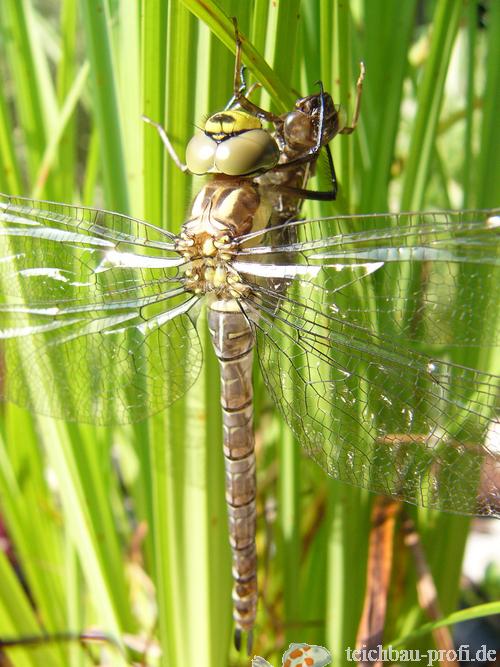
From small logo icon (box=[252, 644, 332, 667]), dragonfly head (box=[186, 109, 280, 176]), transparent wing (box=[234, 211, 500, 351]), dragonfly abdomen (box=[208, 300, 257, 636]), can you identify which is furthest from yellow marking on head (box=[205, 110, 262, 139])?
small logo icon (box=[252, 644, 332, 667])

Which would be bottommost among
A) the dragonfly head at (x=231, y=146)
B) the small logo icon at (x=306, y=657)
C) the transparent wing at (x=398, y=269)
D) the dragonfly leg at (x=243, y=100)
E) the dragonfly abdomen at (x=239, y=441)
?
the small logo icon at (x=306, y=657)

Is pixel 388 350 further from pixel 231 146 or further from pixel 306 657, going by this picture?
pixel 306 657

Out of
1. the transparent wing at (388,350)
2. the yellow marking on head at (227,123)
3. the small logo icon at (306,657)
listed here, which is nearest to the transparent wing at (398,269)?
the transparent wing at (388,350)

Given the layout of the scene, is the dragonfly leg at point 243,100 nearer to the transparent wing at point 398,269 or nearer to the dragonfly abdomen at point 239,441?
the transparent wing at point 398,269

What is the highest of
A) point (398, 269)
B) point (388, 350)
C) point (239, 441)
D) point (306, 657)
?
point (398, 269)

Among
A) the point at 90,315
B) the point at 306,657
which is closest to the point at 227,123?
the point at 90,315

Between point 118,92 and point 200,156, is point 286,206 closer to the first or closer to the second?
point 200,156

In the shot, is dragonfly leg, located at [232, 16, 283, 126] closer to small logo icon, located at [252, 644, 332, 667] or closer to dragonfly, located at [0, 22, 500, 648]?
dragonfly, located at [0, 22, 500, 648]
